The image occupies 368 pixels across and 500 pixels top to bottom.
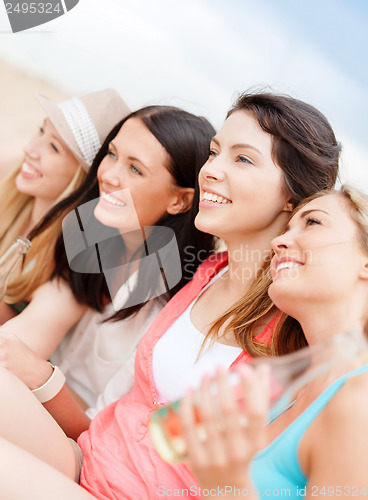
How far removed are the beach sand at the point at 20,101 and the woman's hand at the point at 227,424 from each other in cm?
204

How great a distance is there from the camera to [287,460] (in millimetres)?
806

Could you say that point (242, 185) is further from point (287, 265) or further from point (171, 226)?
point (171, 226)

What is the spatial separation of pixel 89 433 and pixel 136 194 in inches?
24.5

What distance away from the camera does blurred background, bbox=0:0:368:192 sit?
1597 millimetres

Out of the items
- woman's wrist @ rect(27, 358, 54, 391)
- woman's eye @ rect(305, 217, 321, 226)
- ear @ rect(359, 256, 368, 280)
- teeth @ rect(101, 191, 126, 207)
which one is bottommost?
woman's wrist @ rect(27, 358, 54, 391)

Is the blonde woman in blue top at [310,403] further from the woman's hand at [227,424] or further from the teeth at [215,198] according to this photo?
the teeth at [215,198]

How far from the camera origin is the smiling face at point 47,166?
1.69 metres

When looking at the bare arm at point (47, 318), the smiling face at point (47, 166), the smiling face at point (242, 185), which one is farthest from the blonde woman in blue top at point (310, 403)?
the smiling face at point (47, 166)

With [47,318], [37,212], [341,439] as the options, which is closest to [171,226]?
[47,318]

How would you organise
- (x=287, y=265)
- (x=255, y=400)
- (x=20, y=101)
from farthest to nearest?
(x=20, y=101) < (x=287, y=265) < (x=255, y=400)

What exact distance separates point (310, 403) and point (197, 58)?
57.6 inches

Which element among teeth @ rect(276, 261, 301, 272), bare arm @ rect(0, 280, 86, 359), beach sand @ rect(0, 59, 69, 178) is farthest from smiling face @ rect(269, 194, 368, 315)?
beach sand @ rect(0, 59, 69, 178)

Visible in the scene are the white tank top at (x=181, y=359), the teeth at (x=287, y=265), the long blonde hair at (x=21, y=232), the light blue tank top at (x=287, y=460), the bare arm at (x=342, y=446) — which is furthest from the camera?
the long blonde hair at (x=21, y=232)

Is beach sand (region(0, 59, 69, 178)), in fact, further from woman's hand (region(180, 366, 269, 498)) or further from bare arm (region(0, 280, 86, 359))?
woman's hand (region(180, 366, 269, 498))
